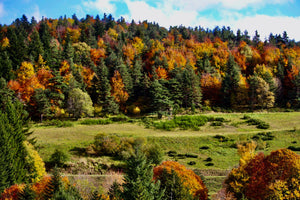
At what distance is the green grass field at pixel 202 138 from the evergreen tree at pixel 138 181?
16115mm

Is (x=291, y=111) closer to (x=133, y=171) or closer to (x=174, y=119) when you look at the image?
(x=174, y=119)

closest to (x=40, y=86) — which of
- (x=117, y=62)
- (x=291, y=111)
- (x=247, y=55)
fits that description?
(x=117, y=62)

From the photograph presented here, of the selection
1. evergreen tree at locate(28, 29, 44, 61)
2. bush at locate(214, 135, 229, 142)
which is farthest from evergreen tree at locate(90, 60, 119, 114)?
bush at locate(214, 135, 229, 142)

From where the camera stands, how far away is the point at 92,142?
154 ft

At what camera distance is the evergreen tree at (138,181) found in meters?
18.8

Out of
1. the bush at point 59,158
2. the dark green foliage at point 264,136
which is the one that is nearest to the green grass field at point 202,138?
the dark green foliage at point 264,136

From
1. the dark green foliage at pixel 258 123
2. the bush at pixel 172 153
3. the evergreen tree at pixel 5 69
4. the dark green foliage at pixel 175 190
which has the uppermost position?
the evergreen tree at pixel 5 69

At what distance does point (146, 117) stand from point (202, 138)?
17064 mm

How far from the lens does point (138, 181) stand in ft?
62.0

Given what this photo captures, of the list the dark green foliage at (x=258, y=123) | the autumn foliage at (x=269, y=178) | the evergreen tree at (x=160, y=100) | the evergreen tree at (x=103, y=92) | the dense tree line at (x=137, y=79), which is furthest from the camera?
the evergreen tree at (x=103, y=92)

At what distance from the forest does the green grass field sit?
0.32 meters

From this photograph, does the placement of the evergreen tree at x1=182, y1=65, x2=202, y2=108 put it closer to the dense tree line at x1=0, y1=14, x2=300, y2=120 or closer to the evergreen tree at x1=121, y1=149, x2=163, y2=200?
the dense tree line at x1=0, y1=14, x2=300, y2=120

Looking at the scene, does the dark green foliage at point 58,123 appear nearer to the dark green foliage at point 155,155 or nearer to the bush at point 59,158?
the bush at point 59,158

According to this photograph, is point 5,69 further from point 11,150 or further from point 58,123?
point 11,150
